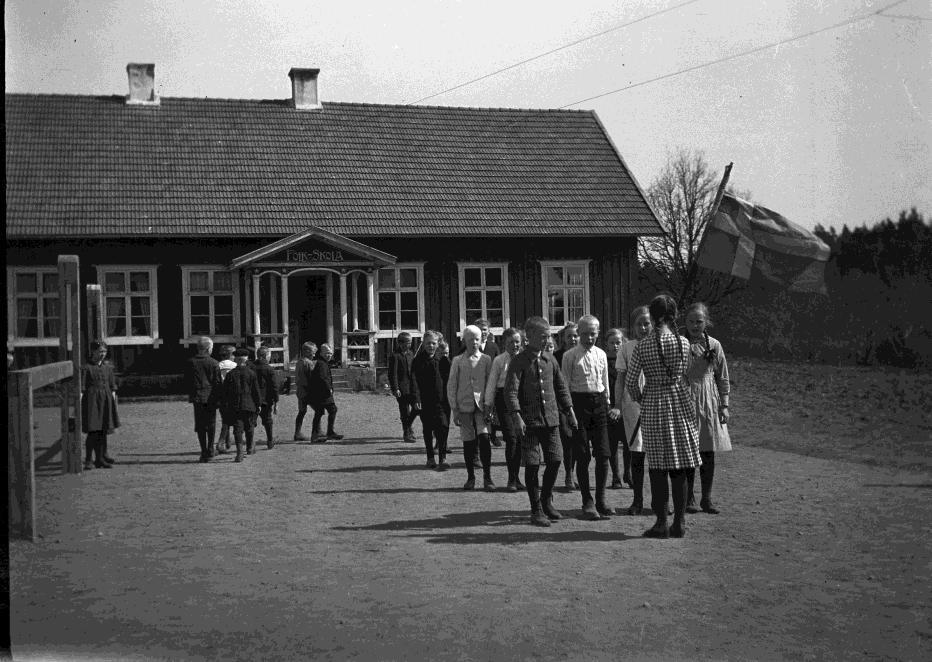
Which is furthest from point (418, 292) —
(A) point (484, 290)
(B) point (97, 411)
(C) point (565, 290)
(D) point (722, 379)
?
(D) point (722, 379)

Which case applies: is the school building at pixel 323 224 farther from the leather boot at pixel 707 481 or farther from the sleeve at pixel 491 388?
the leather boot at pixel 707 481

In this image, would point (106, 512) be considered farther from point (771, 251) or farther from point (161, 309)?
point (161, 309)

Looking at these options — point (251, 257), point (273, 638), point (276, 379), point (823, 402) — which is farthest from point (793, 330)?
point (251, 257)

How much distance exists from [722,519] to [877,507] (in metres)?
1.54

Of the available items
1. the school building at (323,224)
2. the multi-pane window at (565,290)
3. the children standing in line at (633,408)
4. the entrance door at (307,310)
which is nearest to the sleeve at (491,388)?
the children standing in line at (633,408)

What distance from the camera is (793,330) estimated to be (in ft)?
33.8

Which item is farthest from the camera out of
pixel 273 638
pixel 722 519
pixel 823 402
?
pixel 823 402

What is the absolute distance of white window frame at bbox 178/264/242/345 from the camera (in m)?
24.4

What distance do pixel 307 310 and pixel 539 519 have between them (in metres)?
16.7

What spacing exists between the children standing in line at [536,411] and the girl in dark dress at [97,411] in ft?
19.2

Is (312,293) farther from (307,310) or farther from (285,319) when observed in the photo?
(285,319)

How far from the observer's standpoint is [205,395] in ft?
46.4

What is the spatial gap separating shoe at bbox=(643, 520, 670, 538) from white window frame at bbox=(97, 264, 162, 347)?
1724cm

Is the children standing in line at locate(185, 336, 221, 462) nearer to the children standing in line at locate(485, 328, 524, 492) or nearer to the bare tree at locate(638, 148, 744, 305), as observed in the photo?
the children standing in line at locate(485, 328, 524, 492)
